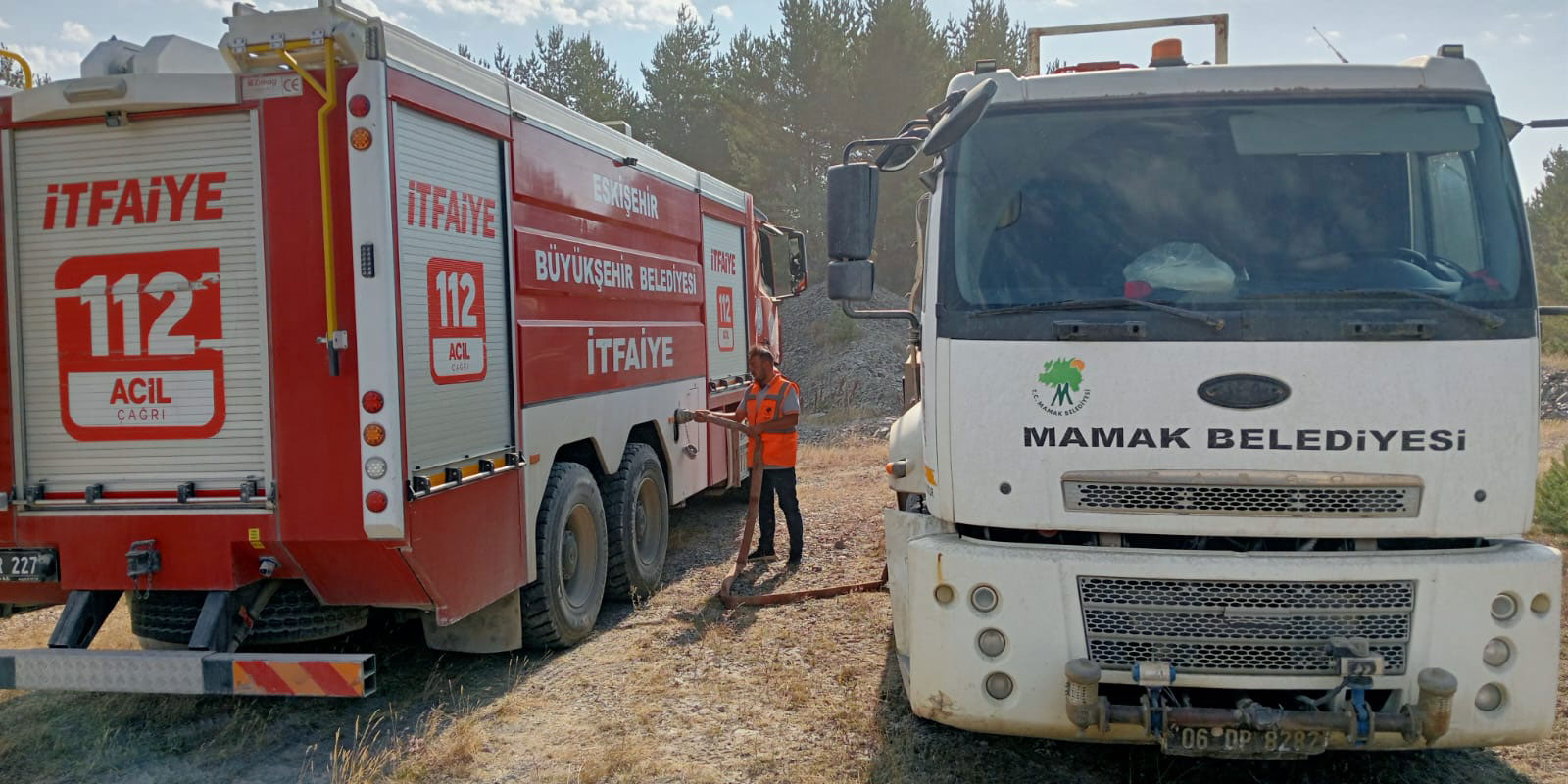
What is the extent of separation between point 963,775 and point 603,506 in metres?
3.23

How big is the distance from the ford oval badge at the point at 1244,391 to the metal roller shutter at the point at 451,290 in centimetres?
302

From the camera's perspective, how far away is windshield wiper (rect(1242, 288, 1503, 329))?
3760 millimetres

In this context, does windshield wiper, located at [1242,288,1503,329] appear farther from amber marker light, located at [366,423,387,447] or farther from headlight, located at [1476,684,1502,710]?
amber marker light, located at [366,423,387,447]

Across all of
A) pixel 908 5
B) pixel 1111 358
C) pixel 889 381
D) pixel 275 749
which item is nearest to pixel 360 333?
pixel 275 749

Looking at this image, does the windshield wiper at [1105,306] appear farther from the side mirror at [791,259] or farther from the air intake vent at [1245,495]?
the side mirror at [791,259]

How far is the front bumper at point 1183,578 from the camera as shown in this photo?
3.72 meters

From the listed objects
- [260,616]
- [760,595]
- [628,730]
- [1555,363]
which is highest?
[1555,363]

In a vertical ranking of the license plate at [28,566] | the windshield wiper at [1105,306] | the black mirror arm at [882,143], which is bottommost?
the license plate at [28,566]

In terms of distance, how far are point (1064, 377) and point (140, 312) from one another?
3.68m

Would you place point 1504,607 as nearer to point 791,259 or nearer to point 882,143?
point 882,143

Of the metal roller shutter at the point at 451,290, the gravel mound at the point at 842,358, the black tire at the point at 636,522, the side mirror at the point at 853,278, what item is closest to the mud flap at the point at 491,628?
the metal roller shutter at the point at 451,290

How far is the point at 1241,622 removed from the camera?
12.5 feet

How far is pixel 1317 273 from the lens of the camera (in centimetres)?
395

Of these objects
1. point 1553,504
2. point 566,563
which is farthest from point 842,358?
point 566,563
